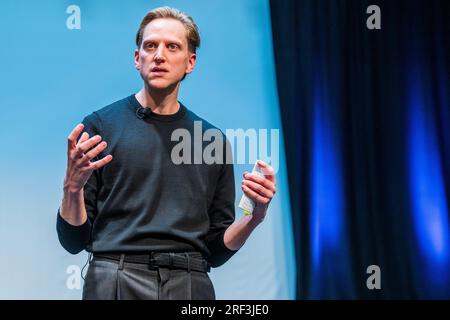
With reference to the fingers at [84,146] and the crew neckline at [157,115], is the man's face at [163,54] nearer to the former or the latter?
the crew neckline at [157,115]

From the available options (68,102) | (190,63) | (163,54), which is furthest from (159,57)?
(68,102)

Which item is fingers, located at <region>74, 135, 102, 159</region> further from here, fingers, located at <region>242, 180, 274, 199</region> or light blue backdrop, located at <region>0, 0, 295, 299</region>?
light blue backdrop, located at <region>0, 0, 295, 299</region>

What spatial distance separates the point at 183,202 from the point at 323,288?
1736 mm

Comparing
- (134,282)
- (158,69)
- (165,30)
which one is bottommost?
(134,282)

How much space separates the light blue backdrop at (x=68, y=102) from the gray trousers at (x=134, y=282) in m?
1.37

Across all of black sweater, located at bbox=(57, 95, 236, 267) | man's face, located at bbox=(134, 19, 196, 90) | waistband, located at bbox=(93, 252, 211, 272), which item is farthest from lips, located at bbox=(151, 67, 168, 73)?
waistband, located at bbox=(93, 252, 211, 272)

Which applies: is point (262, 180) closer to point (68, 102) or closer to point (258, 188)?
point (258, 188)

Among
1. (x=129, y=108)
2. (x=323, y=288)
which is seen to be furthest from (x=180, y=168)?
(x=323, y=288)

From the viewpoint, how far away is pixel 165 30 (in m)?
1.87

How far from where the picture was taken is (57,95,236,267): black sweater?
63.4 inches

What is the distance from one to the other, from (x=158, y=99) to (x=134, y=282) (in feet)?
1.75

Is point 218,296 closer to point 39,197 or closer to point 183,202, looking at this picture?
point 39,197

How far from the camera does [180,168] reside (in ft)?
5.67
